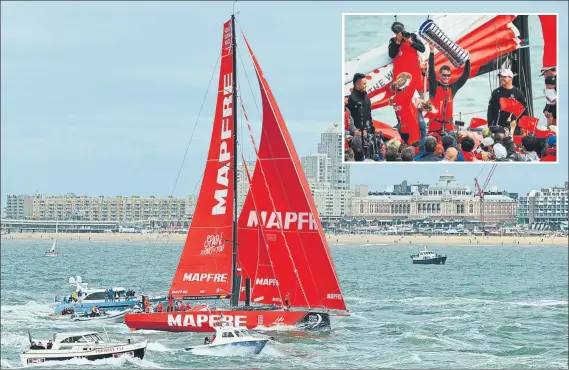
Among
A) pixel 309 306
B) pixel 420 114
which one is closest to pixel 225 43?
pixel 309 306

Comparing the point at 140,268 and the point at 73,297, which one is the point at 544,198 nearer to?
the point at 140,268

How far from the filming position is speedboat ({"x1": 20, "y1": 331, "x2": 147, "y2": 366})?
27.1m

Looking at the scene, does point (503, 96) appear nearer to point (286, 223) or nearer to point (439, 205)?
point (286, 223)

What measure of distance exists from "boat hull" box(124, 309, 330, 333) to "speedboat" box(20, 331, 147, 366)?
347cm

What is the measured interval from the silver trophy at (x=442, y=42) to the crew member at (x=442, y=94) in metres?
0.33

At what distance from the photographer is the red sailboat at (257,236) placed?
32.0m

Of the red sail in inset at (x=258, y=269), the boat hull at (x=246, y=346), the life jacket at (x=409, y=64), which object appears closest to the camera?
the boat hull at (x=246, y=346)

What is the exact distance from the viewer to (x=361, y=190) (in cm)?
19062

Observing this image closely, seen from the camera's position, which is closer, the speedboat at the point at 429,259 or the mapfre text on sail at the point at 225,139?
the mapfre text on sail at the point at 225,139

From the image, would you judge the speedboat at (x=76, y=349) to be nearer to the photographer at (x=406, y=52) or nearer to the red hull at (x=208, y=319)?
the red hull at (x=208, y=319)

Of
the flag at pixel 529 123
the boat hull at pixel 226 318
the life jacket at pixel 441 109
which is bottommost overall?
the boat hull at pixel 226 318

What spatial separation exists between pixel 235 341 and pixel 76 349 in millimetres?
3995

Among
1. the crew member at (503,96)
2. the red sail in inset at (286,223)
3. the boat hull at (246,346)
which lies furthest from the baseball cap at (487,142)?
the boat hull at (246,346)

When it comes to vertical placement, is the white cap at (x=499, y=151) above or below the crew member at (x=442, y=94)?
below
